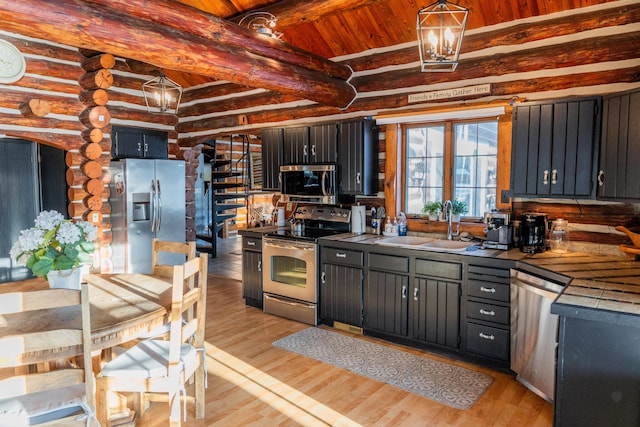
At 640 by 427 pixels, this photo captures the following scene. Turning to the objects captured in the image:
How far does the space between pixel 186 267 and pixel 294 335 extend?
2.25m

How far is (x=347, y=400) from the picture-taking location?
314 cm

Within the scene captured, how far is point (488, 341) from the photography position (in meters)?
3.60

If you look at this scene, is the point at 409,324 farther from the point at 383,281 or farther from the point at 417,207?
the point at 417,207

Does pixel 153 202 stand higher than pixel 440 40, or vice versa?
pixel 440 40

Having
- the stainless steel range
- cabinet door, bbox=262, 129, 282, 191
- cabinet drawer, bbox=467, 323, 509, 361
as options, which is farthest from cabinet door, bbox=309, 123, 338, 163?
cabinet drawer, bbox=467, 323, 509, 361

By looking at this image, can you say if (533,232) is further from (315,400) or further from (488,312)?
(315,400)

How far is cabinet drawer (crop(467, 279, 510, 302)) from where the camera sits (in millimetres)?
3514

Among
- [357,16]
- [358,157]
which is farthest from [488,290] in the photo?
[357,16]

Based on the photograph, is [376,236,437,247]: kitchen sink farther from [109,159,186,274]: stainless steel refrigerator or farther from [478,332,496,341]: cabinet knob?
[109,159,186,274]: stainless steel refrigerator

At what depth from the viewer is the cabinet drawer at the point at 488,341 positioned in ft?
11.6

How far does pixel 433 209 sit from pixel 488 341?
1.43 metres

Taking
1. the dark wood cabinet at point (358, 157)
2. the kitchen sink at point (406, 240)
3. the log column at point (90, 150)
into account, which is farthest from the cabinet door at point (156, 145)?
the kitchen sink at point (406, 240)

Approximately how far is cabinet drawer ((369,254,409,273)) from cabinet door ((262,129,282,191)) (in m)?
1.79

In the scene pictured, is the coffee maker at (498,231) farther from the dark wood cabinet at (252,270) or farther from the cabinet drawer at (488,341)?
the dark wood cabinet at (252,270)
